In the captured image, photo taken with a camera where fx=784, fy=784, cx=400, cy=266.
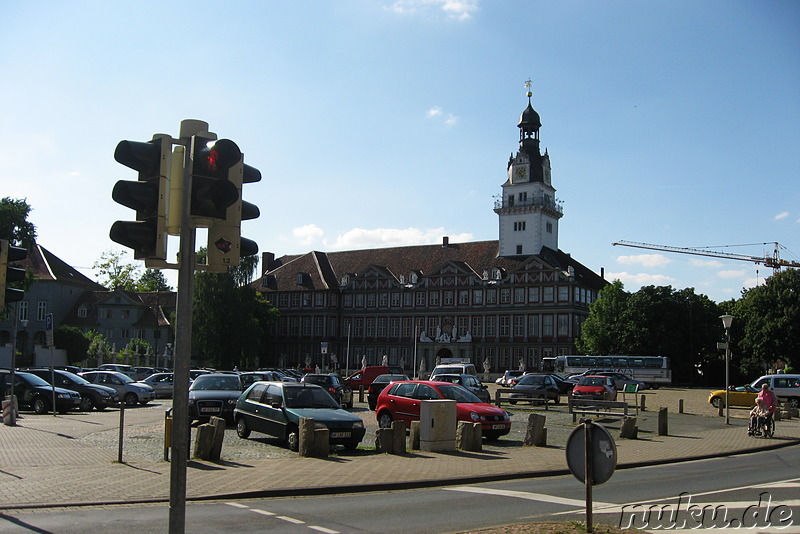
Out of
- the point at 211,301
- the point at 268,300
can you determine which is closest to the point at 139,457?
the point at 211,301

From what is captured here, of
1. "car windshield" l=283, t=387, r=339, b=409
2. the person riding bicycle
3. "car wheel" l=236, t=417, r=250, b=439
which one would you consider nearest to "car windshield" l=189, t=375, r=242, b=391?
"car wheel" l=236, t=417, r=250, b=439

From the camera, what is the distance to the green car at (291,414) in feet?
59.4

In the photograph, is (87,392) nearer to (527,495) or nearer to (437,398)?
(437,398)

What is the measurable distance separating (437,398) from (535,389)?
1743 cm

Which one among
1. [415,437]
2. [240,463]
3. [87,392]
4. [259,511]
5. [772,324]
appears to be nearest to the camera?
[259,511]

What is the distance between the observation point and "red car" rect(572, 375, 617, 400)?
39.1 meters

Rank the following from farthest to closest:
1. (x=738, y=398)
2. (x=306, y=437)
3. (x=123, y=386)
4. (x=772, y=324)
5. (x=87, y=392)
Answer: (x=772, y=324), (x=738, y=398), (x=123, y=386), (x=87, y=392), (x=306, y=437)

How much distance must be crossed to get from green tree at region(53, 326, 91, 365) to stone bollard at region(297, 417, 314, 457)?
61870mm

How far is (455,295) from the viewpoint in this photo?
9531cm

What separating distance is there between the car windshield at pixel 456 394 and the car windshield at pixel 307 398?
A: 3.66 m

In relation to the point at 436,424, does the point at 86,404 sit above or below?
below

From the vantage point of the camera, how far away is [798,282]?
7069 cm

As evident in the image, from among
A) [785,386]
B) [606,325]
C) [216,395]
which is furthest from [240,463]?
[606,325]

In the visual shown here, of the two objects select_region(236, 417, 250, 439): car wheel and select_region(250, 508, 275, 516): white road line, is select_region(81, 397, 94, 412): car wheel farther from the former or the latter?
select_region(250, 508, 275, 516): white road line
